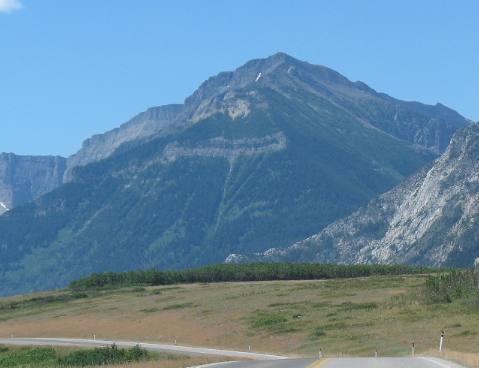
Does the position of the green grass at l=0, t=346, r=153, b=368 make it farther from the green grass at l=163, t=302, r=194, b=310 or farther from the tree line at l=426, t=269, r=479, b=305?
the green grass at l=163, t=302, r=194, b=310

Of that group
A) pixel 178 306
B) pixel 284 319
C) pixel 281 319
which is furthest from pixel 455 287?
pixel 178 306

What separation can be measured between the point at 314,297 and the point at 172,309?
2353 cm

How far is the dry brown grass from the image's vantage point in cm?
10169

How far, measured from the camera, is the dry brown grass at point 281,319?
10169cm

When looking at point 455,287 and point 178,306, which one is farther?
point 178,306

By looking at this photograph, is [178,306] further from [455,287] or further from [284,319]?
[455,287]

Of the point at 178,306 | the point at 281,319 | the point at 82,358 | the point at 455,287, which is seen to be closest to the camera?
the point at 82,358

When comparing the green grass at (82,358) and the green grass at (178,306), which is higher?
the green grass at (82,358)

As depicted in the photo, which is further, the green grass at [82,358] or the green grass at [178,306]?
the green grass at [178,306]

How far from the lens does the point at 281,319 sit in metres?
130

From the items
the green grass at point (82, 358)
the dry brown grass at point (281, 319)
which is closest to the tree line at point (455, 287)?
the dry brown grass at point (281, 319)

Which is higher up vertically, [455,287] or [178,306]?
[455,287]

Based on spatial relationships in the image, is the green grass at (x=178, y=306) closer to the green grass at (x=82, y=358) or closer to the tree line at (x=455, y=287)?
the tree line at (x=455, y=287)

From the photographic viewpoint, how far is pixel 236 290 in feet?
643
